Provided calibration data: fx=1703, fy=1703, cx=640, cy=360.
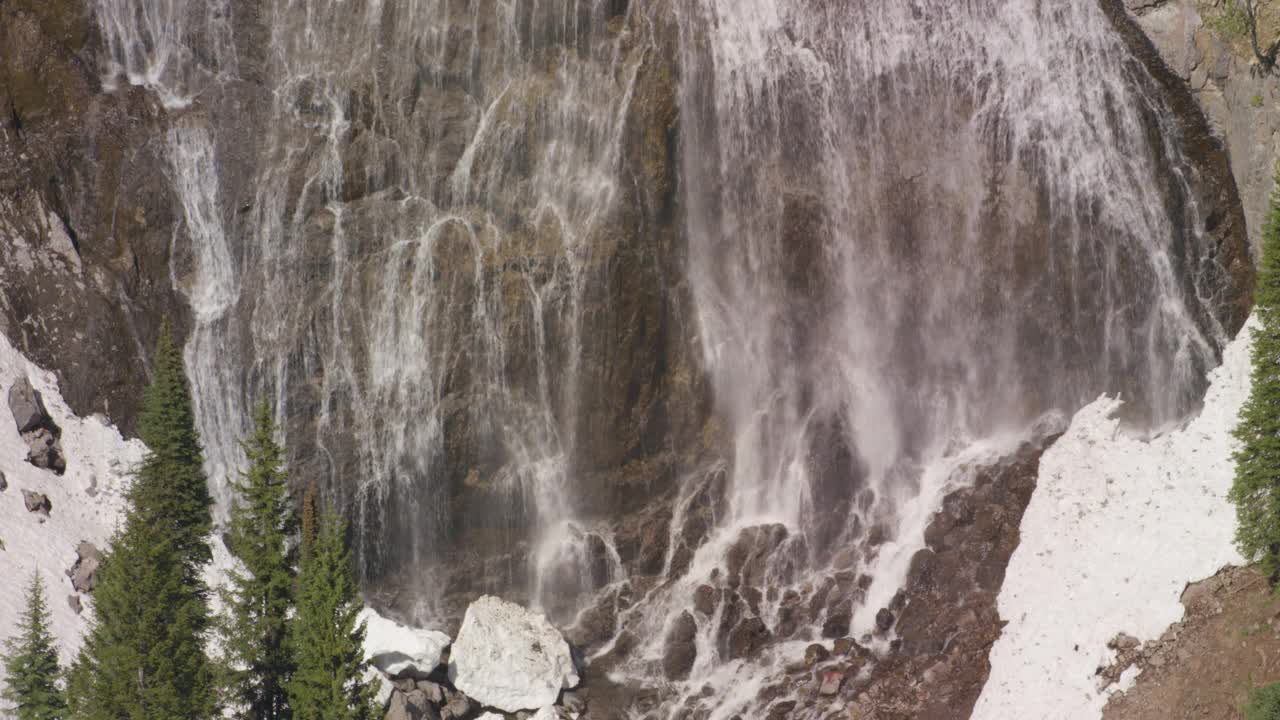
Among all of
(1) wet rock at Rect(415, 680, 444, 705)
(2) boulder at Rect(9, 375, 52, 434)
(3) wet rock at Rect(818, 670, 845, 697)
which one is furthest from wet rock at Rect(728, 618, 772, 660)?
(2) boulder at Rect(9, 375, 52, 434)

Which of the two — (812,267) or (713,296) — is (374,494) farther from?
(812,267)

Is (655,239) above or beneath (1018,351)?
above

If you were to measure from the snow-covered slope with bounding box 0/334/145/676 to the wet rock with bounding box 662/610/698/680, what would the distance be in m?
17.3

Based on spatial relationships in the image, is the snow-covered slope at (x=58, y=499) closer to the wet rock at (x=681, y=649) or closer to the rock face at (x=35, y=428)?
the rock face at (x=35, y=428)

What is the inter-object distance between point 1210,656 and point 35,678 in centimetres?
3121

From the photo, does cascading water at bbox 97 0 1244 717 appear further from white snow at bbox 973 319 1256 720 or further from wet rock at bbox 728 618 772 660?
white snow at bbox 973 319 1256 720

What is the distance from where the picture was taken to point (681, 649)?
51125 millimetres

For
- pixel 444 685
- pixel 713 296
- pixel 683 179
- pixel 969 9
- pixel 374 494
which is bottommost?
pixel 444 685

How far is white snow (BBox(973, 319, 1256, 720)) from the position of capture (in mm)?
46438

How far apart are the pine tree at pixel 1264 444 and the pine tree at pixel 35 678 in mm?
31675

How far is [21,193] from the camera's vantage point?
53.1 meters

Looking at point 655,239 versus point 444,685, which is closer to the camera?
point 444,685

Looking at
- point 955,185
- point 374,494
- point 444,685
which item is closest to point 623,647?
point 444,685

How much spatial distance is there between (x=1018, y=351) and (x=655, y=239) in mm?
12479
